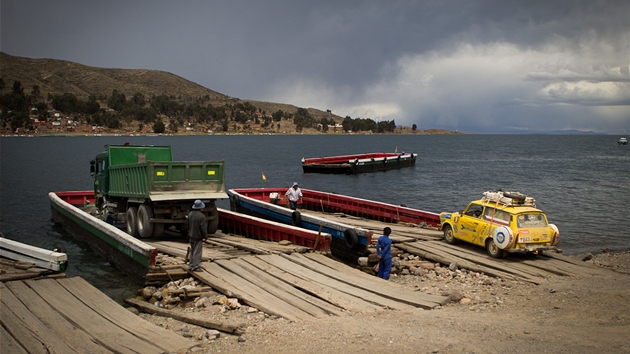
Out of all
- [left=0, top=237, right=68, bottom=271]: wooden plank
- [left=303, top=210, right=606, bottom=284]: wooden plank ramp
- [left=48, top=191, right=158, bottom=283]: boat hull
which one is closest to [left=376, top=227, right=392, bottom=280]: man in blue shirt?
[left=303, top=210, right=606, bottom=284]: wooden plank ramp

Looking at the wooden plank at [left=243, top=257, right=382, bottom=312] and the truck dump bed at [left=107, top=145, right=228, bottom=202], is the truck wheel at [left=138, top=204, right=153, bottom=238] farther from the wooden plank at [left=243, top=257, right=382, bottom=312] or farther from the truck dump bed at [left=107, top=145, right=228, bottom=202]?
the wooden plank at [left=243, top=257, right=382, bottom=312]

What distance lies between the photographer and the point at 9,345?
323 inches

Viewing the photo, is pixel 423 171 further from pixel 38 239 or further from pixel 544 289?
pixel 544 289

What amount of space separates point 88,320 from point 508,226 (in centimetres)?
1119

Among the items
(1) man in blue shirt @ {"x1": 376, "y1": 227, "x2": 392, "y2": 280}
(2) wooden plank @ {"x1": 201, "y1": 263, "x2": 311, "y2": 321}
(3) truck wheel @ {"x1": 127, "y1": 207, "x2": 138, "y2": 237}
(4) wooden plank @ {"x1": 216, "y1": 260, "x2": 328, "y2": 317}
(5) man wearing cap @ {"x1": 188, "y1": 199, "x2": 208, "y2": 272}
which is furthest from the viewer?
(3) truck wheel @ {"x1": 127, "y1": 207, "x2": 138, "y2": 237}

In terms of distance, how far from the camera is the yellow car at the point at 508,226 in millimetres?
14727

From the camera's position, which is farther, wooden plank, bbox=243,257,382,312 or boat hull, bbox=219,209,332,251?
boat hull, bbox=219,209,332,251

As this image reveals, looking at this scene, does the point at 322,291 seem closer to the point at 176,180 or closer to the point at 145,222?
the point at 176,180

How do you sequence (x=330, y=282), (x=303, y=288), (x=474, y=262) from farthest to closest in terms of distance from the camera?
1. (x=474, y=262)
2. (x=330, y=282)
3. (x=303, y=288)

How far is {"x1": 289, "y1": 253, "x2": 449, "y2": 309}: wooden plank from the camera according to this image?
10852 mm

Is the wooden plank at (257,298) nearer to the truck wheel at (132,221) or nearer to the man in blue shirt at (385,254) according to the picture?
the man in blue shirt at (385,254)

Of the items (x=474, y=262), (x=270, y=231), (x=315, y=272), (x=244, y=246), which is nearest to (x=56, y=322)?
(x=315, y=272)

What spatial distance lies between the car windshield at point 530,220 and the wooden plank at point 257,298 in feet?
25.5

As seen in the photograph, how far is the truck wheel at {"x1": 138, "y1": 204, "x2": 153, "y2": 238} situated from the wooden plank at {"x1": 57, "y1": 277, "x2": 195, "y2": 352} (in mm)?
5243
